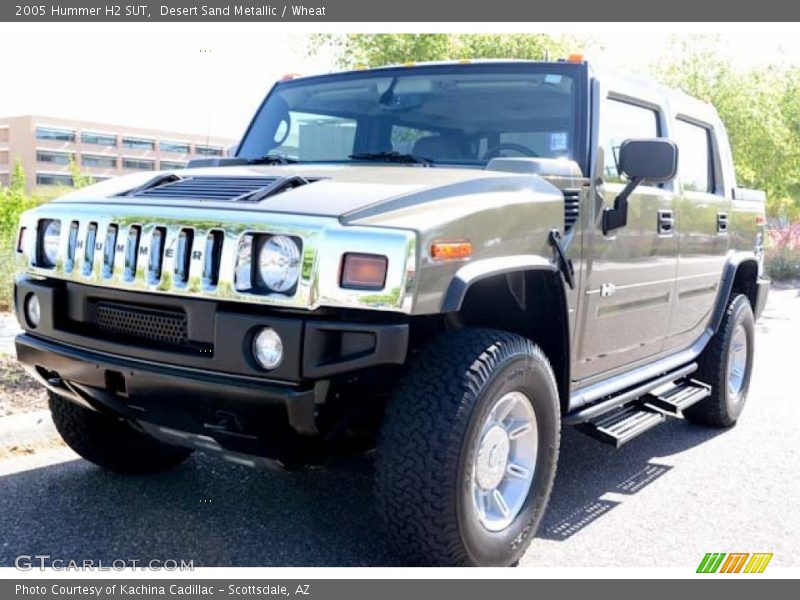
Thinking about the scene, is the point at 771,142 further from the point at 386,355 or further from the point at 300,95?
the point at 386,355

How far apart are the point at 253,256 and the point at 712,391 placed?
3750 mm

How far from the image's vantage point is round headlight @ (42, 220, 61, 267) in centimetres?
339

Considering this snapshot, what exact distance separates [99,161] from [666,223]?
363ft

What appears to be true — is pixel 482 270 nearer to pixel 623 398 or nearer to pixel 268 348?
pixel 268 348

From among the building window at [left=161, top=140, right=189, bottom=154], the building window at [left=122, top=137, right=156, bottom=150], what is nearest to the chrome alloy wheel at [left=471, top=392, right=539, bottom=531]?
the building window at [left=122, top=137, right=156, bottom=150]

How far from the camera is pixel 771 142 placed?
1909 cm

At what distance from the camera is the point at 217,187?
3.25 m

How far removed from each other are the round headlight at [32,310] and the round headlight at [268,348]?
1135mm

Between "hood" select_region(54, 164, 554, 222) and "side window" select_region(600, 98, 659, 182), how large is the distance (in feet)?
2.28

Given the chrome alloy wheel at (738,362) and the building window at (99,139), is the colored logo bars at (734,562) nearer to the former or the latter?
the chrome alloy wheel at (738,362)

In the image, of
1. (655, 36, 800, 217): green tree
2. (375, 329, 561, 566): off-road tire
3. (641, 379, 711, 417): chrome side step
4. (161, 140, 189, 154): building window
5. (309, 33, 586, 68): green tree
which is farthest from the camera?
(161, 140, 189, 154): building window

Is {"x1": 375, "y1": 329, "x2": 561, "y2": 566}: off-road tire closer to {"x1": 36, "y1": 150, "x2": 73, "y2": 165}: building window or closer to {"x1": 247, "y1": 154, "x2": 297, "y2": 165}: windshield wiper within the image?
{"x1": 247, "y1": 154, "x2": 297, "y2": 165}: windshield wiper

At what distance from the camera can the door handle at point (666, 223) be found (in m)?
4.51

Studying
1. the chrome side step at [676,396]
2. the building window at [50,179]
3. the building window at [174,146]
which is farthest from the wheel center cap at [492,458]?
the building window at [174,146]
